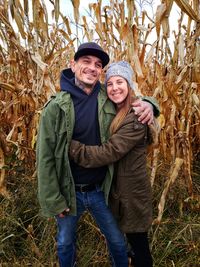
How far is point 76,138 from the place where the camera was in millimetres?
1492

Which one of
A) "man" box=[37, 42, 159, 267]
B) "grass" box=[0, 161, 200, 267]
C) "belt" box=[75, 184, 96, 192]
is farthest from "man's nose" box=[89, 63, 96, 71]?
"grass" box=[0, 161, 200, 267]

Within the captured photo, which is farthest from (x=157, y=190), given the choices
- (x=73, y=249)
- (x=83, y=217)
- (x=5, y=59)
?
(x=5, y=59)

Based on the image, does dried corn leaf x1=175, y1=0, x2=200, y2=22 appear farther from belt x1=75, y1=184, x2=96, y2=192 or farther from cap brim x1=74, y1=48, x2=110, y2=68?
belt x1=75, y1=184, x2=96, y2=192

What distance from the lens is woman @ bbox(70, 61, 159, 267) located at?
1.42 metres

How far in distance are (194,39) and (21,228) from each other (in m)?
1.56

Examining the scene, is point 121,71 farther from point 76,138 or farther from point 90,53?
point 76,138

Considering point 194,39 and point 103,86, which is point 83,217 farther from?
point 194,39

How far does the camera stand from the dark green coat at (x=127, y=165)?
4.66 ft

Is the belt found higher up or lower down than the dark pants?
higher up

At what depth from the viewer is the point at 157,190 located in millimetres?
2172

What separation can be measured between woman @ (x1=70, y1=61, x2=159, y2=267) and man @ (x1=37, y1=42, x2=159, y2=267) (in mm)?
44

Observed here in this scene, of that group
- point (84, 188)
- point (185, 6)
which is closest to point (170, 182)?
point (84, 188)

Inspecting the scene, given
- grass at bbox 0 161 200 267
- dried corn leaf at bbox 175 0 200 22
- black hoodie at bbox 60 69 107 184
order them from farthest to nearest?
grass at bbox 0 161 200 267 → black hoodie at bbox 60 69 107 184 → dried corn leaf at bbox 175 0 200 22

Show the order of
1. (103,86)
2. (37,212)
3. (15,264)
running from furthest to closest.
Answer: (37,212), (15,264), (103,86)
